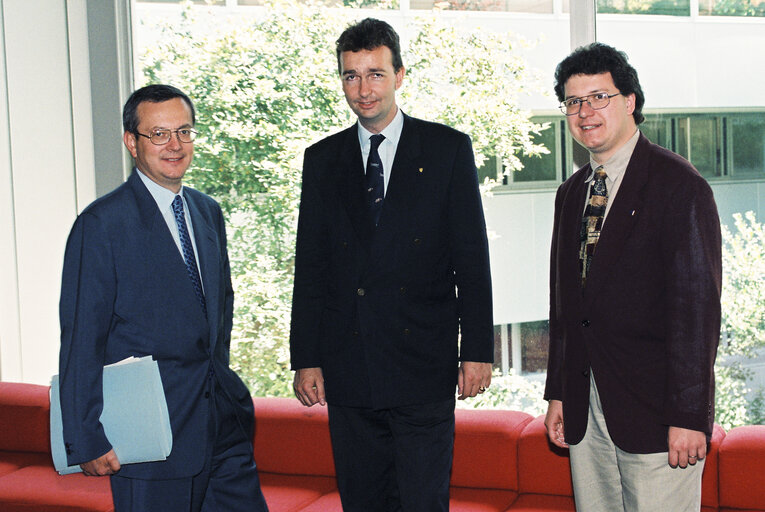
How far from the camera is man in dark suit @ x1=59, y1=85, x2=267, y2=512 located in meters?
2.00

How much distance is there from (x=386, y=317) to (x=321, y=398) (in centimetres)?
32

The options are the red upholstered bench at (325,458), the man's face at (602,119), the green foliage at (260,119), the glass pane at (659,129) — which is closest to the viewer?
the man's face at (602,119)

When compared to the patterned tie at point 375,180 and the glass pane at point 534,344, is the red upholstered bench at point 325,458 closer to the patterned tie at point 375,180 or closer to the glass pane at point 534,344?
the glass pane at point 534,344

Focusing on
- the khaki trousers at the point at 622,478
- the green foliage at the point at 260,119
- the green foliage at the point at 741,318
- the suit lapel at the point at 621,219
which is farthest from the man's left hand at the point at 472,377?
the green foliage at the point at 260,119

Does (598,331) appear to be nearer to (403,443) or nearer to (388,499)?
(403,443)

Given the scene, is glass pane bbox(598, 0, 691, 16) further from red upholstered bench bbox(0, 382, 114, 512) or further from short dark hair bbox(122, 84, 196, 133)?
red upholstered bench bbox(0, 382, 114, 512)

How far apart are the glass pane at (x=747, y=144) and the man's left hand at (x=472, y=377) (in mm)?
1562

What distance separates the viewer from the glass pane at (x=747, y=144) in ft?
10.4

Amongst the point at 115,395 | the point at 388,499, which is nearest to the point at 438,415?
the point at 388,499

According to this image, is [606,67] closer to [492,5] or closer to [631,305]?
[631,305]

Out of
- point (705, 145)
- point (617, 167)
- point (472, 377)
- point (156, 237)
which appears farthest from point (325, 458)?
point (705, 145)

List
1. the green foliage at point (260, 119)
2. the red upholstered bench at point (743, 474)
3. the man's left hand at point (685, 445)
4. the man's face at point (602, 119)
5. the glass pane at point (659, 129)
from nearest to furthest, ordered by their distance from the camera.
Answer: the man's left hand at point (685, 445) < the man's face at point (602, 119) < the red upholstered bench at point (743, 474) < the glass pane at point (659, 129) < the green foliage at point (260, 119)

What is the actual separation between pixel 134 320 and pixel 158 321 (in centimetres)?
6

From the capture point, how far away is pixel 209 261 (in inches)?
88.6
